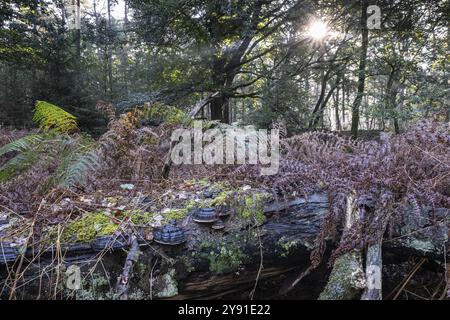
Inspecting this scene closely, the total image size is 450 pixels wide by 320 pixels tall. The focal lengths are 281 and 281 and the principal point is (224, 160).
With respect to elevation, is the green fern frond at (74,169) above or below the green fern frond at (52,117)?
below

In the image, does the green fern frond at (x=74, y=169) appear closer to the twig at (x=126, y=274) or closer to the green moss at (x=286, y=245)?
the twig at (x=126, y=274)

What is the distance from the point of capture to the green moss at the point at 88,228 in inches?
60.4

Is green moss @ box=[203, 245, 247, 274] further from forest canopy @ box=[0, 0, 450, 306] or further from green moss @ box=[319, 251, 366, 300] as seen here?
green moss @ box=[319, 251, 366, 300]

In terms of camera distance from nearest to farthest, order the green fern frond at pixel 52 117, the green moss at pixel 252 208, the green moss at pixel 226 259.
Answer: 1. the green moss at pixel 226 259
2. the green moss at pixel 252 208
3. the green fern frond at pixel 52 117

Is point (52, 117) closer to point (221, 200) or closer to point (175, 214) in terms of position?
point (175, 214)

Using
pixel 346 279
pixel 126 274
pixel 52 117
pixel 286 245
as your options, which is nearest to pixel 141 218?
pixel 126 274

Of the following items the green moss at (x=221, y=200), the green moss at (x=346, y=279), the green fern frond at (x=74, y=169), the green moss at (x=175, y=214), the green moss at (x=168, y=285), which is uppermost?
the green fern frond at (x=74, y=169)

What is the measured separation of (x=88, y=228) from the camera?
1.60m

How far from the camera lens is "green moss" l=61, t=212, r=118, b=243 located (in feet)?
5.03

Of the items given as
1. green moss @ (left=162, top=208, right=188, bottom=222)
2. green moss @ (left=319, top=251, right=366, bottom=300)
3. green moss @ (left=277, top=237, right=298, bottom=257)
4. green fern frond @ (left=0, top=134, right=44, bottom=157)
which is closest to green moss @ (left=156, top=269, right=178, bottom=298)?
green moss @ (left=162, top=208, right=188, bottom=222)

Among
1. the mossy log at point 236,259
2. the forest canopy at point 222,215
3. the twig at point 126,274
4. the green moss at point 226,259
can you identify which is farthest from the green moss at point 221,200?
the twig at point 126,274
